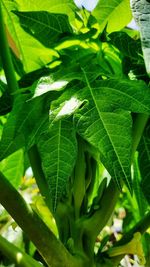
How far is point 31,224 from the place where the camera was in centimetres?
50

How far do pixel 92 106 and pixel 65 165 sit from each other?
0.06 meters

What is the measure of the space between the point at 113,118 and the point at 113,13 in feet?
0.76

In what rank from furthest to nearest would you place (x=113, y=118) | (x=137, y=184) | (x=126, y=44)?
1. (x=137, y=184)
2. (x=126, y=44)
3. (x=113, y=118)

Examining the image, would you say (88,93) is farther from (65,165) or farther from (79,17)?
(79,17)

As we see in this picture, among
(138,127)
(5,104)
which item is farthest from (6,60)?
(138,127)

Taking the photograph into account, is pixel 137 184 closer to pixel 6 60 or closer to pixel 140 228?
pixel 140 228

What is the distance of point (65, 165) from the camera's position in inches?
18.4

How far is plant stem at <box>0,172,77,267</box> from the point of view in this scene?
49cm

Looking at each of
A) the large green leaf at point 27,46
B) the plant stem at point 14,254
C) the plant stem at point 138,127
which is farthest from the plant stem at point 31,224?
the large green leaf at point 27,46

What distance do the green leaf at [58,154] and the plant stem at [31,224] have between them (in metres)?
0.05

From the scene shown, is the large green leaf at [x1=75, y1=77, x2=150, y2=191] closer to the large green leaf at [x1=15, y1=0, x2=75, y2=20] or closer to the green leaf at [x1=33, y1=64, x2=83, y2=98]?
the green leaf at [x1=33, y1=64, x2=83, y2=98]

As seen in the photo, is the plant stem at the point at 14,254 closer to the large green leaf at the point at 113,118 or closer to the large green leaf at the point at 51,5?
the large green leaf at the point at 113,118

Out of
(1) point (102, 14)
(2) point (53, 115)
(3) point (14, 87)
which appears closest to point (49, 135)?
(2) point (53, 115)

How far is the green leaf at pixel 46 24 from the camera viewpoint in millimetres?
596
